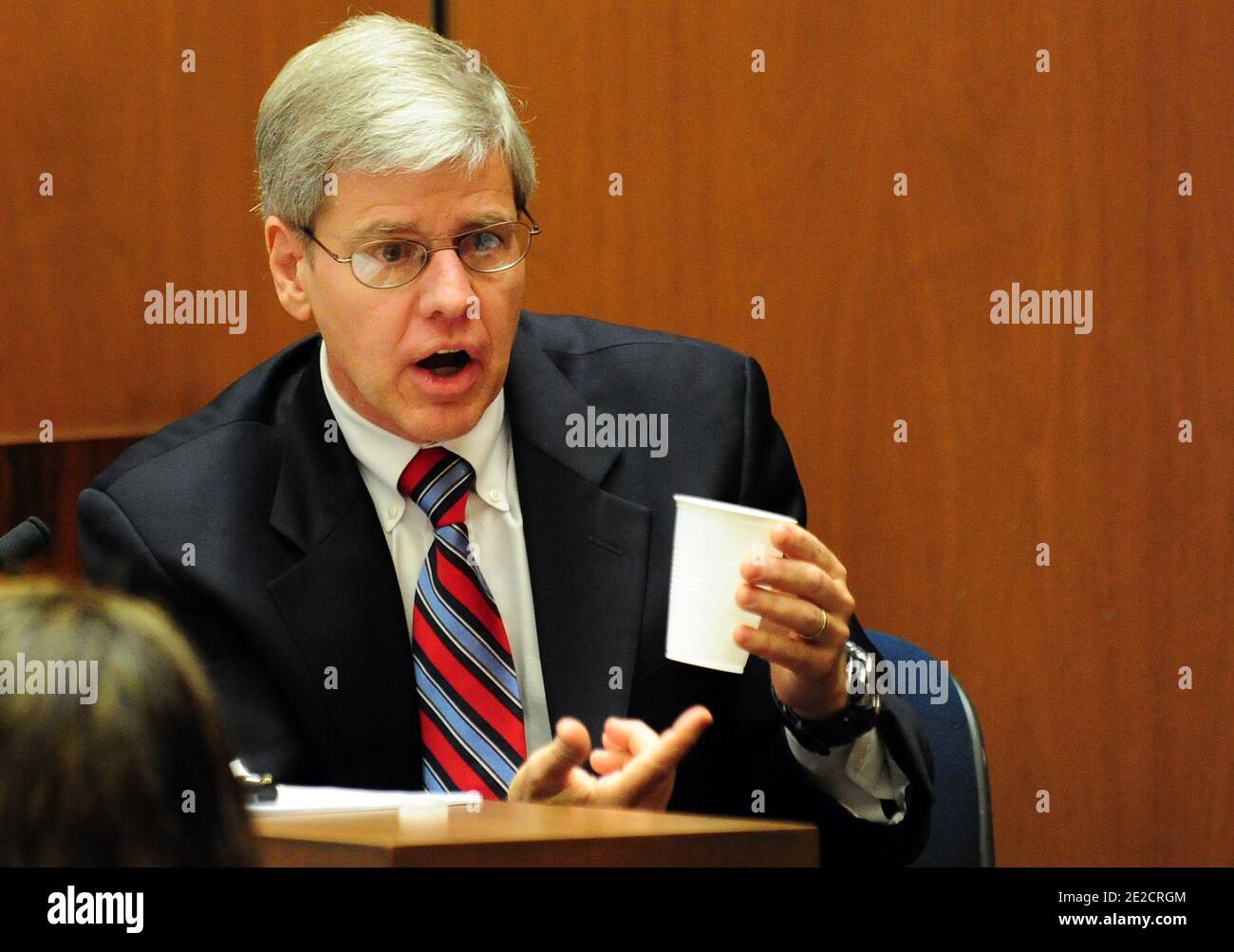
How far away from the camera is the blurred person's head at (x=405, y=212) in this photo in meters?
2.00

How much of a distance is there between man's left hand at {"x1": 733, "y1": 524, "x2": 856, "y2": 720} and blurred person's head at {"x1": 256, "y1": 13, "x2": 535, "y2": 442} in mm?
520

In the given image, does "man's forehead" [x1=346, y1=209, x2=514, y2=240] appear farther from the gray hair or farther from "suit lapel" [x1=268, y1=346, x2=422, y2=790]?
"suit lapel" [x1=268, y1=346, x2=422, y2=790]

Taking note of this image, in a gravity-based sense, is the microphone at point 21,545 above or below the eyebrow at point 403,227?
below

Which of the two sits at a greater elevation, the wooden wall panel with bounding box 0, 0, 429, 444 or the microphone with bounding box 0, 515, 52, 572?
the wooden wall panel with bounding box 0, 0, 429, 444

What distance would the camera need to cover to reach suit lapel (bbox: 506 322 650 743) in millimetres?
1979

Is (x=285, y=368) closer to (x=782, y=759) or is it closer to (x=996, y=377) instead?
(x=782, y=759)

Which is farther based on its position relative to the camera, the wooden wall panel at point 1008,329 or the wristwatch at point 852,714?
the wooden wall panel at point 1008,329

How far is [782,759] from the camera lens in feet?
6.15

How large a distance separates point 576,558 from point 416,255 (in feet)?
1.35
